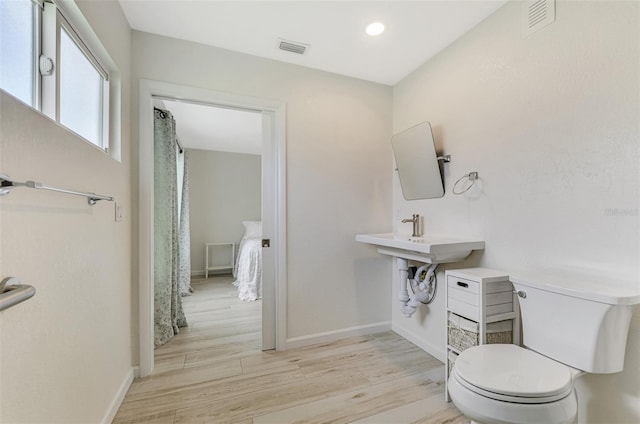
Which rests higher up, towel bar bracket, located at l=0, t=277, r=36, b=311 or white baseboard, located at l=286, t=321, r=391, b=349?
towel bar bracket, located at l=0, t=277, r=36, b=311

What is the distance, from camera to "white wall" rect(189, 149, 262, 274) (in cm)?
496

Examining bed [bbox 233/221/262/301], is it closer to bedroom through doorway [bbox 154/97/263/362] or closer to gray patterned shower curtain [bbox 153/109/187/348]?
bedroom through doorway [bbox 154/97/263/362]

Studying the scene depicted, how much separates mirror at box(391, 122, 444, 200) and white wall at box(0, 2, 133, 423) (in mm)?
2049

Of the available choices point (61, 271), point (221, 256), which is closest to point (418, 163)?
point (61, 271)

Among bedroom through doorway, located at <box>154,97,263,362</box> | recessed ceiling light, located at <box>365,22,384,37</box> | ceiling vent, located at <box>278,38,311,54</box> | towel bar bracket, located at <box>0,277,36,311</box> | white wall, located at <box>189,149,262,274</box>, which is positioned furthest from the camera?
white wall, located at <box>189,149,262,274</box>

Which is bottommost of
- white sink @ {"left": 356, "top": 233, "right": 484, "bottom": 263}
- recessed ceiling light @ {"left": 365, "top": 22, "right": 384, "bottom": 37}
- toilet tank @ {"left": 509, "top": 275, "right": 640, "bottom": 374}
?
toilet tank @ {"left": 509, "top": 275, "right": 640, "bottom": 374}

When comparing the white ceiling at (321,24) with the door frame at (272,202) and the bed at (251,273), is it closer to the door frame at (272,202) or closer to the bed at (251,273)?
the door frame at (272,202)

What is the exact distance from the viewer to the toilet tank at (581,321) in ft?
3.50

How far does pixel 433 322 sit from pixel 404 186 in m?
1.16

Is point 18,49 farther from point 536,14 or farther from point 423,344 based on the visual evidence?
point 423,344

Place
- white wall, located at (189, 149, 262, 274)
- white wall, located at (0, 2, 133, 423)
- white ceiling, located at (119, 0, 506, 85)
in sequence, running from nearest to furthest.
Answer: white wall, located at (0, 2, 133, 423), white ceiling, located at (119, 0, 506, 85), white wall, located at (189, 149, 262, 274)

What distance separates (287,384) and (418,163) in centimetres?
191

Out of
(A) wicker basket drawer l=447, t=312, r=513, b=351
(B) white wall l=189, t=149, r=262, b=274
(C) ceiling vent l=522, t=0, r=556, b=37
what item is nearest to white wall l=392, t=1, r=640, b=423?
(C) ceiling vent l=522, t=0, r=556, b=37

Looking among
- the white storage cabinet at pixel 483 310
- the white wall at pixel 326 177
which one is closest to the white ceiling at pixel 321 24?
the white wall at pixel 326 177
